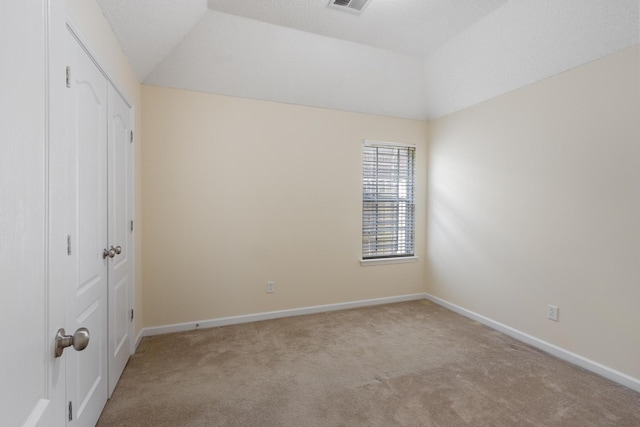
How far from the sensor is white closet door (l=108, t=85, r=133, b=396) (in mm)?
2098

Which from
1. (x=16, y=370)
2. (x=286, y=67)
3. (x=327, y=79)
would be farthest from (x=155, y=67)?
(x=16, y=370)

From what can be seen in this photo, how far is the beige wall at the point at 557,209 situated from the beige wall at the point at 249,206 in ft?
3.31

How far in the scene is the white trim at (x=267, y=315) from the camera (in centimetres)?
315

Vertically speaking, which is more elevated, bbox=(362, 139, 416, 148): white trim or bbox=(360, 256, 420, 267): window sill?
bbox=(362, 139, 416, 148): white trim

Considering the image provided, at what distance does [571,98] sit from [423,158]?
181cm

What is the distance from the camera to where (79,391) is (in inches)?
61.4

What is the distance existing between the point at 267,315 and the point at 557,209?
3082mm

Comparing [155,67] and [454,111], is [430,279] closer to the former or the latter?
[454,111]

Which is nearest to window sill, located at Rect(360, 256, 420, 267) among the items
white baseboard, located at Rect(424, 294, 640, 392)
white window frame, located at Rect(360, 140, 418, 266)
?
white window frame, located at Rect(360, 140, 418, 266)

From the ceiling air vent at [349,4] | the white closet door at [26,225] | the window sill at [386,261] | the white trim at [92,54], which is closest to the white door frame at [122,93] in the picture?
the white trim at [92,54]

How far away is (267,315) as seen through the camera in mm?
3537

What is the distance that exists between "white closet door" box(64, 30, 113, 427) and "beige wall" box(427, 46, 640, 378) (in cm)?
346

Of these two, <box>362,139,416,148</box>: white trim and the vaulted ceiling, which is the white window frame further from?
the vaulted ceiling

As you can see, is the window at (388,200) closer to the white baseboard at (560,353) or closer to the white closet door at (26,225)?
the white baseboard at (560,353)
